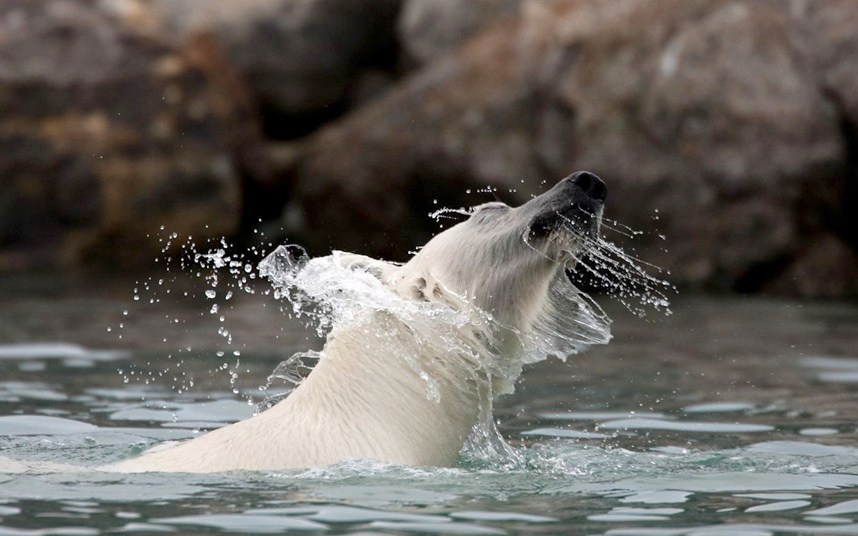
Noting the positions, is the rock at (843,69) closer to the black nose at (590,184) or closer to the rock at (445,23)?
the rock at (445,23)

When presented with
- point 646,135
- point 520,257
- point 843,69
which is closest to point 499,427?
point 520,257

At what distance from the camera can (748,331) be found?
1198 centimetres

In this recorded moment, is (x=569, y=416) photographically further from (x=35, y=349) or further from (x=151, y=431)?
(x=35, y=349)

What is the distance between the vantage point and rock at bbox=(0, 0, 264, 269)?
17.7 m

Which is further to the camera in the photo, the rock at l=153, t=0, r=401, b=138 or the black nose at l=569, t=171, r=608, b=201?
the rock at l=153, t=0, r=401, b=138

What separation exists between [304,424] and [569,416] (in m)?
2.78

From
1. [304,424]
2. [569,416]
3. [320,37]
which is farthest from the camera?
Result: [320,37]

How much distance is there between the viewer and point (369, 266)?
6.45 metres

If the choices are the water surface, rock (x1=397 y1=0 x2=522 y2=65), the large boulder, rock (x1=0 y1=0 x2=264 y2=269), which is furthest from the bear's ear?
rock (x1=397 y1=0 x2=522 y2=65)

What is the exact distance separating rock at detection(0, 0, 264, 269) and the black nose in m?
11.9

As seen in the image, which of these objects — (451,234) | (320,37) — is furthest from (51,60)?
(451,234)

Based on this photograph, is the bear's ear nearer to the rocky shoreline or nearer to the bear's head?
the bear's head

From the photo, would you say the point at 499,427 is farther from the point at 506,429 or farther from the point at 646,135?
the point at 646,135

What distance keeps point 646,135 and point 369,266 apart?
9.48 m
